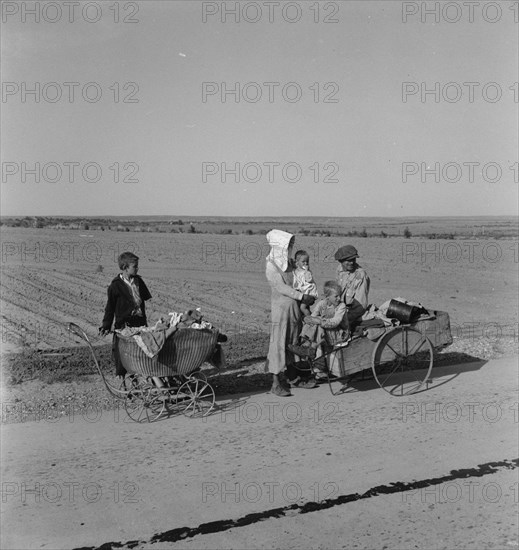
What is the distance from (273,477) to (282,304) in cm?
270

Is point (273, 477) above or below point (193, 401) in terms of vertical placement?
below

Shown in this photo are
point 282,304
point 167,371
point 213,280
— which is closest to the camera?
point 167,371

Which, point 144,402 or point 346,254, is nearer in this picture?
point 144,402

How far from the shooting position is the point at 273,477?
19.2 feet

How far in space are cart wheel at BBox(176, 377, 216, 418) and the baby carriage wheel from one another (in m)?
0.20

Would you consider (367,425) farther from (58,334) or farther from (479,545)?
(58,334)

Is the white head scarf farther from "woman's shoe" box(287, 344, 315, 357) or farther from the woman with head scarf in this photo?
"woman's shoe" box(287, 344, 315, 357)

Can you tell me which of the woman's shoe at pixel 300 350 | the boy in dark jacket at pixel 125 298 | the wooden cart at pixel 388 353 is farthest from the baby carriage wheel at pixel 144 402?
the wooden cart at pixel 388 353

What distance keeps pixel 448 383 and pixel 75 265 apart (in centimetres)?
1541

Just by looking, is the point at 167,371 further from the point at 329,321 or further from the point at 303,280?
the point at 303,280

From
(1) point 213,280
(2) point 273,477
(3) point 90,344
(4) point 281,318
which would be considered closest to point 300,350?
(4) point 281,318

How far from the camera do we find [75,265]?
22250 millimetres

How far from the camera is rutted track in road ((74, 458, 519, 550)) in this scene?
4863 mm

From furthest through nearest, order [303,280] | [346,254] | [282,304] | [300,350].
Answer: [346,254] → [303,280] → [282,304] → [300,350]
